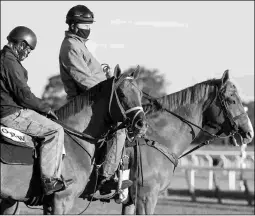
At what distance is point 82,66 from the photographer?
10281 millimetres

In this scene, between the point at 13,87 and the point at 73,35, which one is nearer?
Result: the point at 13,87

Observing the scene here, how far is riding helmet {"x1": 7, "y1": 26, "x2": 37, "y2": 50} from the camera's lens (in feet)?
29.5

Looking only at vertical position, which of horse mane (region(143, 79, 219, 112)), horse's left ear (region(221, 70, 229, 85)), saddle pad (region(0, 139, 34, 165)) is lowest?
saddle pad (region(0, 139, 34, 165))

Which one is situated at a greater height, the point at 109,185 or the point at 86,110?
the point at 86,110

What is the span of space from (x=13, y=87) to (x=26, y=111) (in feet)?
1.20

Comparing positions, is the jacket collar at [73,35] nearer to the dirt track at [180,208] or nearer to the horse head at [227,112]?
the horse head at [227,112]

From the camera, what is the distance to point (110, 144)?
1004 centimetres

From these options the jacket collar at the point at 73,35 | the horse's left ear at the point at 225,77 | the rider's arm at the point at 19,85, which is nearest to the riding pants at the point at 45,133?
the rider's arm at the point at 19,85

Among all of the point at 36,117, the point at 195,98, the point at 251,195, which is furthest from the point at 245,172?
the point at 36,117

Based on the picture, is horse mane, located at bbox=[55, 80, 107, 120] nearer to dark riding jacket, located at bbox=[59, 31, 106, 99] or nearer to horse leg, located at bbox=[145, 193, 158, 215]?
dark riding jacket, located at bbox=[59, 31, 106, 99]

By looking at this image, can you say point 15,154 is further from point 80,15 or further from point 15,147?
point 80,15

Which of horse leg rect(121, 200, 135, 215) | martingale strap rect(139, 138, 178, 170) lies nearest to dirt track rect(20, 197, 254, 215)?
horse leg rect(121, 200, 135, 215)

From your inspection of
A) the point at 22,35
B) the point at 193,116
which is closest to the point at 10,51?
the point at 22,35

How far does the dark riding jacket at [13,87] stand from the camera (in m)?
8.71
